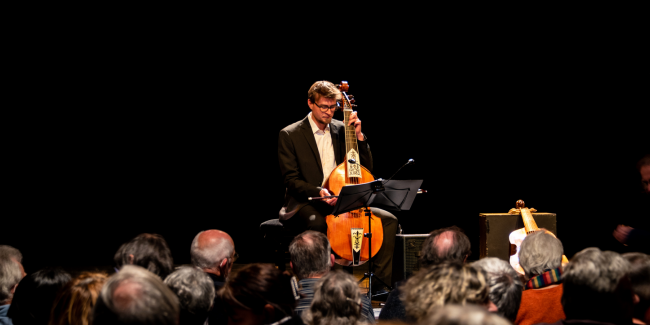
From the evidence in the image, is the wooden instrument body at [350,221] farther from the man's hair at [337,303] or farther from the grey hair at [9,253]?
the grey hair at [9,253]

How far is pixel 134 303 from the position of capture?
1.27m

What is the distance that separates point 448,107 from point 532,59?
106 cm

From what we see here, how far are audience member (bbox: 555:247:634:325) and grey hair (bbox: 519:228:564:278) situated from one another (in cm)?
75

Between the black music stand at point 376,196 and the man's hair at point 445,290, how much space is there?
1.63 metres

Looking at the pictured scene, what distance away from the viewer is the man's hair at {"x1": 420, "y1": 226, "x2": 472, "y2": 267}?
2.54 metres

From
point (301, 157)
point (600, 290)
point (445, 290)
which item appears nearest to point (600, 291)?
point (600, 290)

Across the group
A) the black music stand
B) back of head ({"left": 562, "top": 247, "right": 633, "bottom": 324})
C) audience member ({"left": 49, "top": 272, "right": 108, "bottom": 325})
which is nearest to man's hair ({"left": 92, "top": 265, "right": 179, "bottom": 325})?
audience member ({"left": 49, "top": 272, "right": 108, "bottom": 325})

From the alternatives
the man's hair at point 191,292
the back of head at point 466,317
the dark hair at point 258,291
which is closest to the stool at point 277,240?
the man's hair at point 191,292

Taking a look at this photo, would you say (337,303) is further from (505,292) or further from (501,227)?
(501,227)

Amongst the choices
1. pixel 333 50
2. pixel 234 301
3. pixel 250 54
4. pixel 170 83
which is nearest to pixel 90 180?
pixel 170 83

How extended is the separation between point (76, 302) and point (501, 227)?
3.53 m

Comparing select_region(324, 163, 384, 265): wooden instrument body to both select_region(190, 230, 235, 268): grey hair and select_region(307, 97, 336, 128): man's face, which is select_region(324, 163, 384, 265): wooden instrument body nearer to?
select_region(307, 97, 336, 128): man's face

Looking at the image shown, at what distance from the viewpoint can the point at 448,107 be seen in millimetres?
6348

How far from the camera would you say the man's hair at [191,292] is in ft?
6.64
